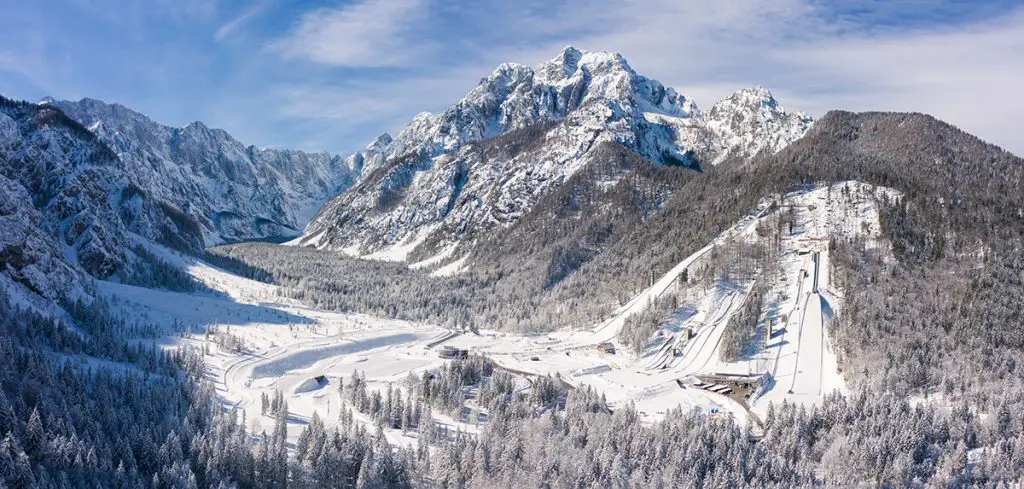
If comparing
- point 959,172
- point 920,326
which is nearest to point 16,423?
point 920,326

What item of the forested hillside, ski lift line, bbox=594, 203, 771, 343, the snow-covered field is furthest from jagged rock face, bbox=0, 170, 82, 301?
ski lift line, bbox=594, 203, 771, 343

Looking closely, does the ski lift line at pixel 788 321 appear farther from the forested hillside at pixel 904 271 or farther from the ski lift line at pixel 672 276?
the ski lift line at pixel 672 276

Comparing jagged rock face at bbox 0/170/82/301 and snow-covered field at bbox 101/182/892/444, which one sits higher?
jagged rock face at bbox 0/170/82/301

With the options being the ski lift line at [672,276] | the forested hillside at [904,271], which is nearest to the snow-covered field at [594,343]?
the ski lift line at [672,276]

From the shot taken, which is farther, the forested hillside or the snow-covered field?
the snow-covered field

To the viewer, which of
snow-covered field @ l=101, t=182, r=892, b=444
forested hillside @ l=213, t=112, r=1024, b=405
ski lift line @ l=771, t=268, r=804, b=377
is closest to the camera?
forested hillside @ l=213, t=112, r=1024, b=405

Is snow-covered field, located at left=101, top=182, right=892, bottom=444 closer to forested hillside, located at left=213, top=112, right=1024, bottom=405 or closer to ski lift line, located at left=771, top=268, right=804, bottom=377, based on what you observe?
ski lift line, located at left=771, top=268, right=804, bottom=377

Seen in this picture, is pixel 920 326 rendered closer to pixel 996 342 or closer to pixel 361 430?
pixel 996 342

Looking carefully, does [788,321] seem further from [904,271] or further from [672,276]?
[672,276]

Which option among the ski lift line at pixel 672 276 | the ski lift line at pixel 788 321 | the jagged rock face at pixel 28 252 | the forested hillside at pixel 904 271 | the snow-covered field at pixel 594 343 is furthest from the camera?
the ski lift line at pixel 672 276
